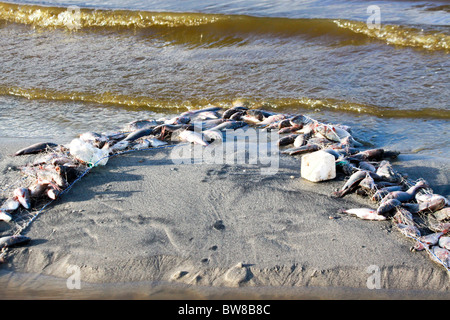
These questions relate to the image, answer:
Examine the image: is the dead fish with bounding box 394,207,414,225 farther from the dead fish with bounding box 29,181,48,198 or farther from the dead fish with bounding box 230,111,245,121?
the dead fish with bounding box 29,181,48,198

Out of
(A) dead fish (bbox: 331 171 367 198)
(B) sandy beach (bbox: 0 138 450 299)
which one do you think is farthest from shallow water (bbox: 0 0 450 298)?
(A) dead fish (bbox: 331 171 367 198)

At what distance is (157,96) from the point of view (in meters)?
8.00

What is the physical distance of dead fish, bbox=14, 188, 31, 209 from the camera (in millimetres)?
4168

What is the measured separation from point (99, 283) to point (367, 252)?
2.24 metres

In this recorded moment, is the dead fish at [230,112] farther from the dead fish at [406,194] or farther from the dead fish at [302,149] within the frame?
the dead fish at [406,194]

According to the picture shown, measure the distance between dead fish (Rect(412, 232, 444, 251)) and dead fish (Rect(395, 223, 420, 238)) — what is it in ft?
0.18

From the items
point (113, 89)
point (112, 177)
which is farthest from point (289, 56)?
point (112, 177)

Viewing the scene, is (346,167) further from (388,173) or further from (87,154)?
(87,154)

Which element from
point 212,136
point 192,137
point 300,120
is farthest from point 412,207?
point 192,137

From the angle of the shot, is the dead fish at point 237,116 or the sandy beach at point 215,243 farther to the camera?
the dead fish at point 237,116

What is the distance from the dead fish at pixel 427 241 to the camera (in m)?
3.51

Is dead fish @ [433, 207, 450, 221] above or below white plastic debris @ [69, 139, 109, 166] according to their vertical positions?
below

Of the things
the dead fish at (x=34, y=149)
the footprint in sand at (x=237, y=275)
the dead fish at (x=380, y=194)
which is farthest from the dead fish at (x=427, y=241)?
the dead fish at (x=34, y=149)

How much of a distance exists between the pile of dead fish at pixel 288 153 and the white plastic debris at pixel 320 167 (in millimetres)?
214
